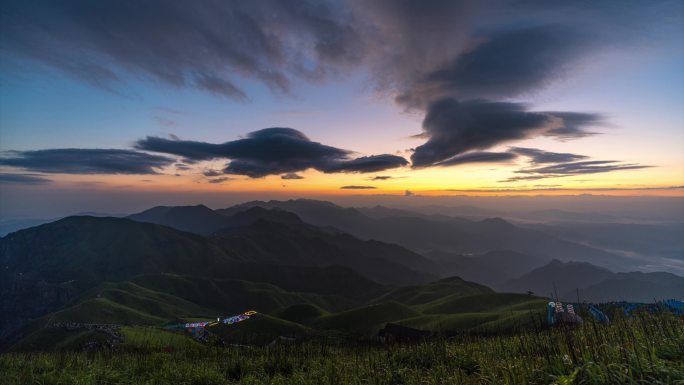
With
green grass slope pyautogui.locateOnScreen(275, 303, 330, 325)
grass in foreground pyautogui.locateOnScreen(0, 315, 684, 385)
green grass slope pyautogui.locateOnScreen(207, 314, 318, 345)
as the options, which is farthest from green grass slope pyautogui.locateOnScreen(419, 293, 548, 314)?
grass in foreground pyautogui.locateOnScreen(0, 315, 684, 385)

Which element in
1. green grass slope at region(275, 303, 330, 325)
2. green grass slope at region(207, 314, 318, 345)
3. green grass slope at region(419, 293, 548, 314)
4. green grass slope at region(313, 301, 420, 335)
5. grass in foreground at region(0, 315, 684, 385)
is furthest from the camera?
green grass slope at region(275, 303, 330, 325)

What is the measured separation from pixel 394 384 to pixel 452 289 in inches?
7848

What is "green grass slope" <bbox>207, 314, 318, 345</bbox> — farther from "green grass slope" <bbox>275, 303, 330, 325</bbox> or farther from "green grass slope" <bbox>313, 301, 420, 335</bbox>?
"green grass slope" <bbox>275, 303, 330, 325</bbox>

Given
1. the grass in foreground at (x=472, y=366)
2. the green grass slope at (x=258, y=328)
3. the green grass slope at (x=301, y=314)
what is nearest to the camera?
the grass in foreground at (x=472, y=366)

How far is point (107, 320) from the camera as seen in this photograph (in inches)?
5502

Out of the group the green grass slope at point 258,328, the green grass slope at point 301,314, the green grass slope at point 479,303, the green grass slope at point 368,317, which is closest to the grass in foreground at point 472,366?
the green grass slope at point 258,328

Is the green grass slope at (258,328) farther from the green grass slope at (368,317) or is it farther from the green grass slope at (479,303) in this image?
the green grass slope at (479,303)

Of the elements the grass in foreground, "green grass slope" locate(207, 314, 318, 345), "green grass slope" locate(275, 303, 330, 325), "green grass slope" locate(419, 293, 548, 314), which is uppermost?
the grass in foreground

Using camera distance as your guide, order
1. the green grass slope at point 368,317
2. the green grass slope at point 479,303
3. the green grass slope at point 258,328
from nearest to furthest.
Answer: the green grass slope at point 258,328 < the green grass slope at point 479,303 < the green grass slope at point 368,317

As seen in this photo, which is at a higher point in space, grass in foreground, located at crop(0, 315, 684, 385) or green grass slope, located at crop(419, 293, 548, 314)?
grass in foreground, located at crop(0, 315, 684, 385)

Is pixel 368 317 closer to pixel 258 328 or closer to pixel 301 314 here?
pixel 258 328

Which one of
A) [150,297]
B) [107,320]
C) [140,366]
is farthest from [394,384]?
[150,297]

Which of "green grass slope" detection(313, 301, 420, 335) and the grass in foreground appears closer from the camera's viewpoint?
the grass in foreground

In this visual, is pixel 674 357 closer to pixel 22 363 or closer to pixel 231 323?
pixel 22 363
